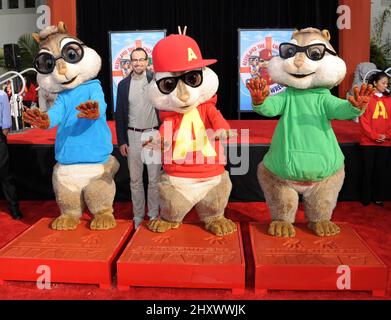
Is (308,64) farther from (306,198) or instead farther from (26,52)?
(26,52)

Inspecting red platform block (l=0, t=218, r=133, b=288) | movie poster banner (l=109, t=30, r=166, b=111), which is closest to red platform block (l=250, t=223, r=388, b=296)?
red platform block (l=0, t=218, r=133, b=288)

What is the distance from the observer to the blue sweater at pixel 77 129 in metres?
2.74

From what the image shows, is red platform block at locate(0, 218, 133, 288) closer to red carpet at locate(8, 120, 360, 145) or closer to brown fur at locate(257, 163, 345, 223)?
brown fur at locate(257, 163, 345, 223)

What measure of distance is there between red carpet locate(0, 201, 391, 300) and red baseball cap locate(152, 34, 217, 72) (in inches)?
48.2

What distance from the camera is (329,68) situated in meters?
2.48

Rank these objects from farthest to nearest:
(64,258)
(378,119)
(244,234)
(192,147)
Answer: (378,119), (244,234), (192,147), (64,258)

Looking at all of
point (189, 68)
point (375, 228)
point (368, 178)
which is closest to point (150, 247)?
point (189, 68)

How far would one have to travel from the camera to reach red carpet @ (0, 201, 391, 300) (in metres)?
2.27

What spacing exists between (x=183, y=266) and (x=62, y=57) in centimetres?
146

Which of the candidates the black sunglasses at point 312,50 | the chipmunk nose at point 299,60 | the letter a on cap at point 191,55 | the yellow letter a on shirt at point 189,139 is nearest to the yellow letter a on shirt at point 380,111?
the black sunglasses at point 312,50

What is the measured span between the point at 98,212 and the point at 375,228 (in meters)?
2.09

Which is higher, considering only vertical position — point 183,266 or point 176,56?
point 176,56

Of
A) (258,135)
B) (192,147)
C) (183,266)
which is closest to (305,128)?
(192,147)

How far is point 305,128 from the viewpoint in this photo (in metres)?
2.56
